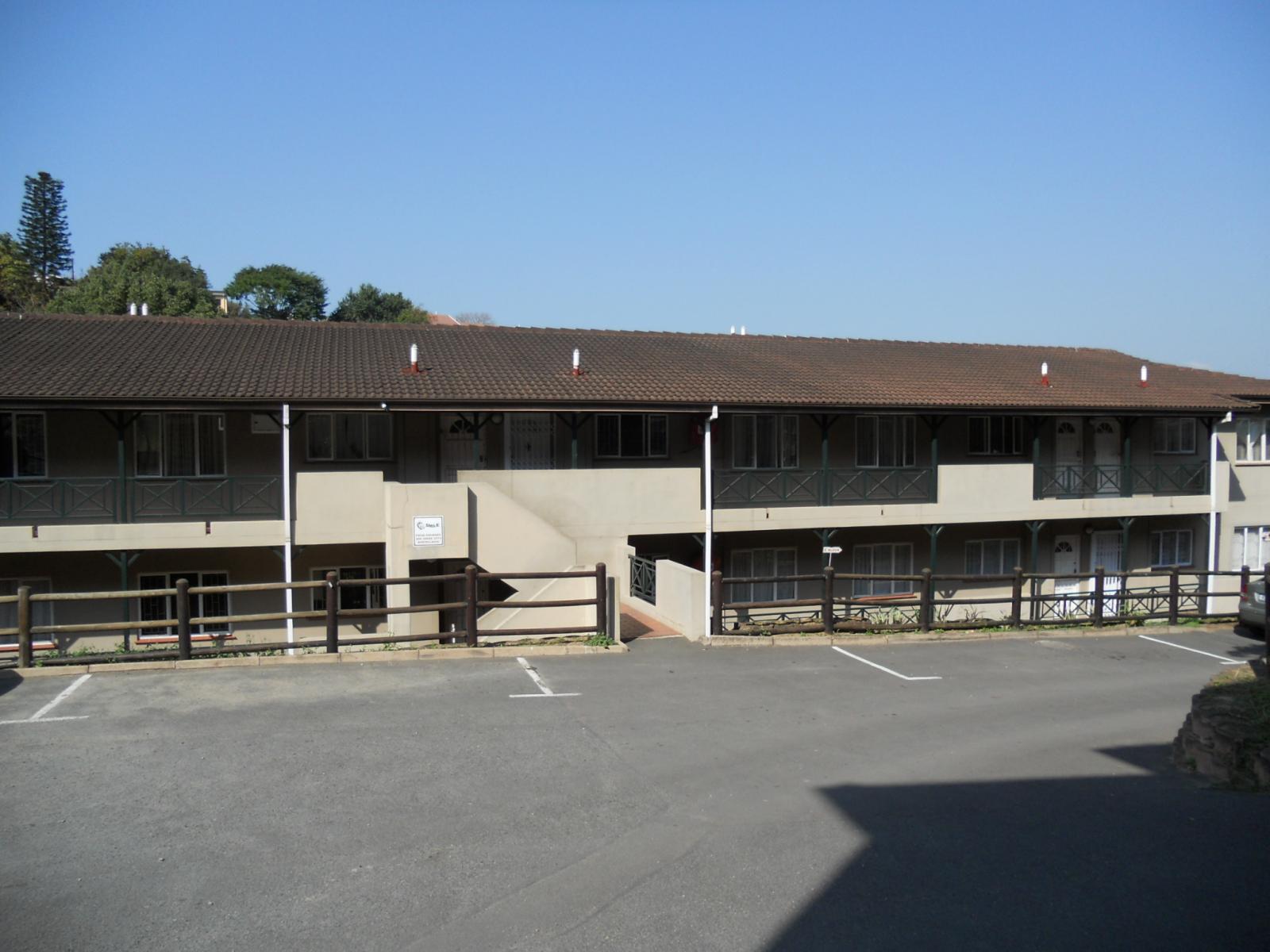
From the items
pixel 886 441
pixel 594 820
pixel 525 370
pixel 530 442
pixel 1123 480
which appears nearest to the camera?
pixel 594 820

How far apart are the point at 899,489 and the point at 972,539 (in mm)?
3451

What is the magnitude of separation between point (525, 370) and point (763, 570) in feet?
23.4

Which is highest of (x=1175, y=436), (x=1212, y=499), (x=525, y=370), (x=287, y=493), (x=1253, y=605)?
(x=525, y=370)

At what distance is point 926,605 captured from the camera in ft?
59.2

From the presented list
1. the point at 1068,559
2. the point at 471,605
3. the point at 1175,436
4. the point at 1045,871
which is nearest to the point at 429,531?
the point at 471,605

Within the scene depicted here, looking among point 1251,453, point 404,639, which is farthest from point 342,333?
point 1251,453

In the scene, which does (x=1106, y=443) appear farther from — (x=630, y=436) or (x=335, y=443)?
(x=335, y=443)

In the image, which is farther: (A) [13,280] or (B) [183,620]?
(A) [13,280]

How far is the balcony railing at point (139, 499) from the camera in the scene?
18734 millimetres

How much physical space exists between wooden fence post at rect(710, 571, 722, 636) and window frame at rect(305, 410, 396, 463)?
765 cm

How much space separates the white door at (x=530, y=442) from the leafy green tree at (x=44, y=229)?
6457 cm

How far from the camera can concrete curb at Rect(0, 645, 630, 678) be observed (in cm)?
1276

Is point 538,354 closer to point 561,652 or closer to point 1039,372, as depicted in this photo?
point 561,652

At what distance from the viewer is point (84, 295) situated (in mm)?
48531
